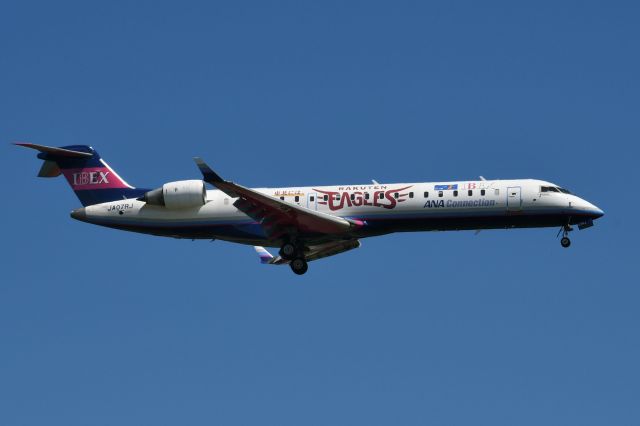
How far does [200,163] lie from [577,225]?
13.2 m

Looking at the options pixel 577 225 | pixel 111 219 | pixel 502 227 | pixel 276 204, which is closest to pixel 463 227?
pixel 502 227

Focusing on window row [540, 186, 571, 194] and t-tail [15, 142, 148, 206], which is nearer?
window row [540, 186, 571, 194]

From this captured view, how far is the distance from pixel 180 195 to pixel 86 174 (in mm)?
4182

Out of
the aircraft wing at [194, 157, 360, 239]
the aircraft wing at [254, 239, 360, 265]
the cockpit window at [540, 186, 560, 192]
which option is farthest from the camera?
the aircraft wing at [254, 239, 360, 265]

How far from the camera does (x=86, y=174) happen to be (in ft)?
129

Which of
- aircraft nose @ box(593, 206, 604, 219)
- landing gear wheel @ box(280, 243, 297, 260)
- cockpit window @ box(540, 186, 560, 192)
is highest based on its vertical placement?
cockpit window @ box(540, 186, 560, 192)

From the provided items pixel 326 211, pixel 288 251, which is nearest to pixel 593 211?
pixel 326 211

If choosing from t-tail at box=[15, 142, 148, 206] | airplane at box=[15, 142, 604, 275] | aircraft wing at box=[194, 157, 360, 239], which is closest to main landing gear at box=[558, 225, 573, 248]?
airplane at box=[15, 142, 604, 275]

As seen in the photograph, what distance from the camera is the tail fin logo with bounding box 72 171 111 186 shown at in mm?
39250

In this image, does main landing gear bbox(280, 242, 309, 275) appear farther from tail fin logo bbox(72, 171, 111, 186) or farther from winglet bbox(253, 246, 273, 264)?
tail fin logo bbox(72, 171, 111, 186)

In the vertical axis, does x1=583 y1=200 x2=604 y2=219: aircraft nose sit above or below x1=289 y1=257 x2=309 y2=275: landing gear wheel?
above

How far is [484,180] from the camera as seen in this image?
121 ft

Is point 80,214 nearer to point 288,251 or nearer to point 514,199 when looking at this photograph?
point 288,251

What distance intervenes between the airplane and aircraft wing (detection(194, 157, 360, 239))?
3 cm
